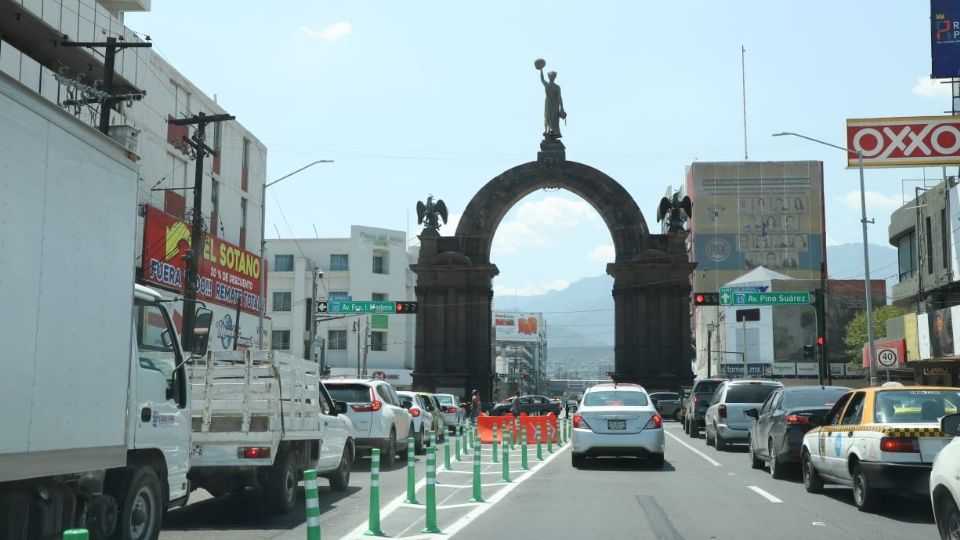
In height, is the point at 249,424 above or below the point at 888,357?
below

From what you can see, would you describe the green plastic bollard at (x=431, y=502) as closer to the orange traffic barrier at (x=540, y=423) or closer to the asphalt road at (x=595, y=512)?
the asphalt road at (x=595, y=512)

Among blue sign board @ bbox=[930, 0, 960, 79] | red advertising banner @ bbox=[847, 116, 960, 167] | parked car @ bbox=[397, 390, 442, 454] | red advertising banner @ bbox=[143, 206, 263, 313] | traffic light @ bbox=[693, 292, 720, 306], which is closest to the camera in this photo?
parked car @ bbox=[397, 390, 442, 454]

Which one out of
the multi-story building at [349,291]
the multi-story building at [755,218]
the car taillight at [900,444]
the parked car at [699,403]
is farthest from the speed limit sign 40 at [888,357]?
the multi-story building at [755,218]

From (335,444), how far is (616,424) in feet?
20.3

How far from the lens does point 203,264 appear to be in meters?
42.4

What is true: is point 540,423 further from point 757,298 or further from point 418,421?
point 757,298

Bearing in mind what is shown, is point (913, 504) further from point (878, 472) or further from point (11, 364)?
point (11, 364)

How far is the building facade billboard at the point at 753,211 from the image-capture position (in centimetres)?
11600

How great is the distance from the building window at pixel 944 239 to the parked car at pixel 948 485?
33830 mm

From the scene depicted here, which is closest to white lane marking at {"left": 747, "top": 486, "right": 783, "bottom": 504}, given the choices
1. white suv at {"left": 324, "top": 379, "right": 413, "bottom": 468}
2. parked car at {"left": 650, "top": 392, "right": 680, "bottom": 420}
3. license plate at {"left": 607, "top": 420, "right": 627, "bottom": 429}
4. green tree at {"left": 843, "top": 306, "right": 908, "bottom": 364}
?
license plate at {"left": 607, "top": 420, "right": 627, "bottom": 429}

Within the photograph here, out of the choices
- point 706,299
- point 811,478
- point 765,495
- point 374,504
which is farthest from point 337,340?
point 374,504

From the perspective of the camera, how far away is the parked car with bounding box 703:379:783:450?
80.7 feet

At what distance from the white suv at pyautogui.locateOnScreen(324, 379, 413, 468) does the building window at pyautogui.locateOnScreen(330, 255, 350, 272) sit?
6389cm

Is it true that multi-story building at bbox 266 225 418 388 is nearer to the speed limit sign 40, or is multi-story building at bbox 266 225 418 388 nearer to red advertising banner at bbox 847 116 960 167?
the speed limit sign 40
